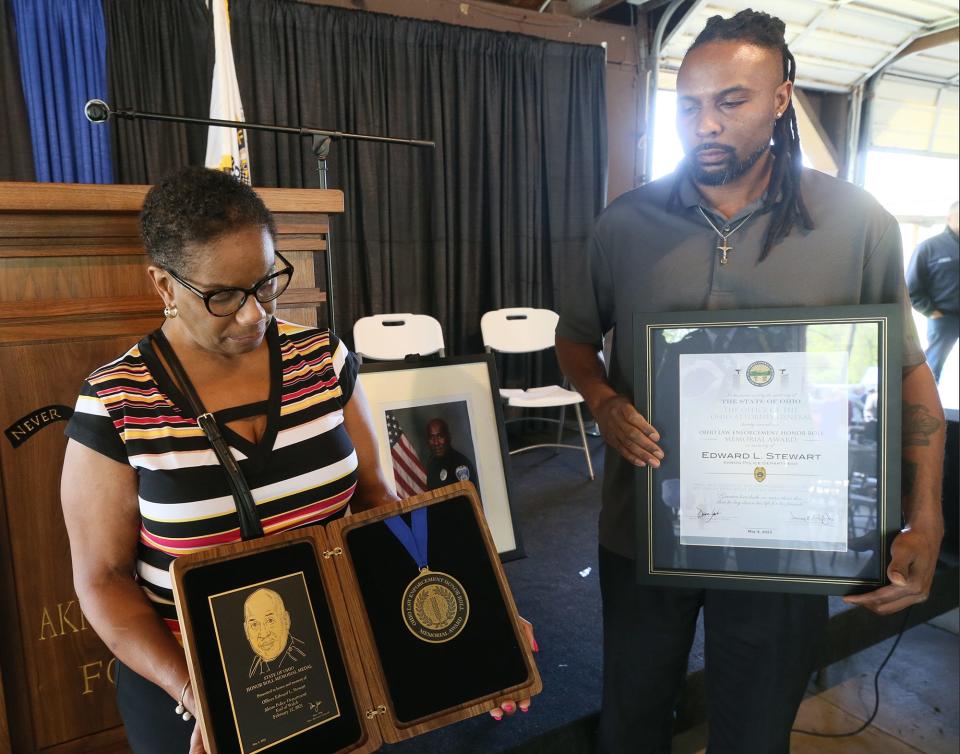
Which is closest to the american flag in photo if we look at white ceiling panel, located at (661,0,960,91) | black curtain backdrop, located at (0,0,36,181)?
black curtain backdrop, located at (0,0,36,181)

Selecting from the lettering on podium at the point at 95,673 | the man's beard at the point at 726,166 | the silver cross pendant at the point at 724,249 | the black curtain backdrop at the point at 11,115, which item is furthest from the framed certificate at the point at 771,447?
the black curtain backdrop at the point at 11,115

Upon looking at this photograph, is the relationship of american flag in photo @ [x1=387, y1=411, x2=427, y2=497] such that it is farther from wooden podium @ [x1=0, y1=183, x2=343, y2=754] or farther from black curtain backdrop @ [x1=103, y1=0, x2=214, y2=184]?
black curtain backdrop @ [x1=103, y1=0, x2=214, y2=184]

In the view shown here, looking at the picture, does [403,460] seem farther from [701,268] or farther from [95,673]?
[701,268]

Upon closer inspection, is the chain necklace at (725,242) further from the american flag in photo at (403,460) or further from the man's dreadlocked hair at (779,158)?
the american flag in photo at (403,460)

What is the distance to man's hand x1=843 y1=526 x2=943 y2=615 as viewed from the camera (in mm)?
1071

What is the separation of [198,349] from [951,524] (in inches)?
116

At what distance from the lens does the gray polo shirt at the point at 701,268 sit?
1118mm

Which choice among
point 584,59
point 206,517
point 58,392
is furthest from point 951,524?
point 584,59

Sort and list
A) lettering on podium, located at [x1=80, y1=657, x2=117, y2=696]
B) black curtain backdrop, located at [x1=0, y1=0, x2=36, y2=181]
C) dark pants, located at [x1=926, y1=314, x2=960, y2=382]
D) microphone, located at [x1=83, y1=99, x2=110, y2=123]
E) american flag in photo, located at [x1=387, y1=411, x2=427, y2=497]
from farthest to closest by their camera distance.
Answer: dark pants, located at [x1=926, y1=314, x2=960, y2=382]
black curtain backdrop, located at [x1=0, y1=0, x2=36, y2=181]
american flag in photo, located at [x1=387, y1=411, x2=427, y2=497]
microphone, located at [x1=83, y1=99, x2=110, y2=123]
lettering on podium, located at [x1=80, y1=657, x2=117, y2=696]

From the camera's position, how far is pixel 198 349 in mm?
1092

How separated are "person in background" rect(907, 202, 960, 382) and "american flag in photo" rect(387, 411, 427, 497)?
4633 millimetres

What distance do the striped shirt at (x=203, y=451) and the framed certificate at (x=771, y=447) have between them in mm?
548

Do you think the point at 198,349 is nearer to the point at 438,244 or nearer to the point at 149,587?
the point at 149,587

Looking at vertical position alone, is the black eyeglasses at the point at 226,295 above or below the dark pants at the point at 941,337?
above
